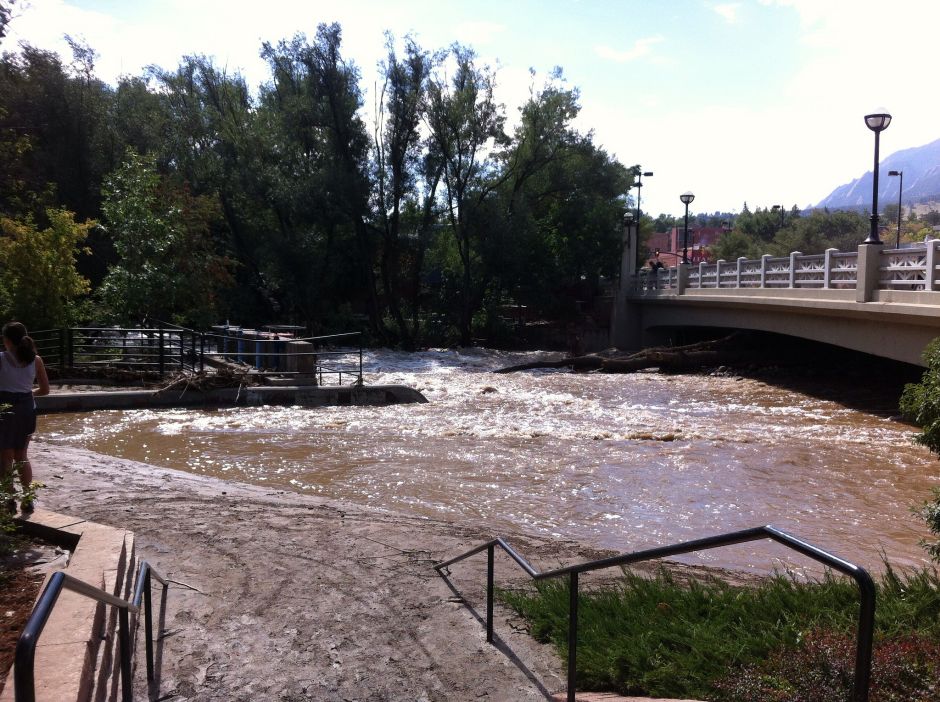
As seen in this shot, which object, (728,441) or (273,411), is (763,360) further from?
(273,411)

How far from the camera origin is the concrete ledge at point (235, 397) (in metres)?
16.4

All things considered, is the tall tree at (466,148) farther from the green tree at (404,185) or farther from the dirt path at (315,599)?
the dirt path at (315,599)

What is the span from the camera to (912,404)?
705 cm

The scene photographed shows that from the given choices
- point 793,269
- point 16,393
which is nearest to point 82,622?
point 16,393

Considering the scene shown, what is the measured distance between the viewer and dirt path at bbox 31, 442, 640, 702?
4387 mm

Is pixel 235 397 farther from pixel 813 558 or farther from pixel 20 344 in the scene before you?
pixel 813 558

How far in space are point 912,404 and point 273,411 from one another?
1361 centimetres

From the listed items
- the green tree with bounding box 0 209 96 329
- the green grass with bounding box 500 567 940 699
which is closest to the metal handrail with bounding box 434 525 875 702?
the green grass with bounding box 500 567 940 699

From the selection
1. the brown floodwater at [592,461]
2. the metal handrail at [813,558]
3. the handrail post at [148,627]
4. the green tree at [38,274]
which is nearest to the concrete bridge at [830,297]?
the brown floodwater at [592,461]

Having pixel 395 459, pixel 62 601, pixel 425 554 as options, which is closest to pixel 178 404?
pixel 395 459

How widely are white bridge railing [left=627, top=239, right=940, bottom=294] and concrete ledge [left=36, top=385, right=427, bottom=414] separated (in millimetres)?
11319

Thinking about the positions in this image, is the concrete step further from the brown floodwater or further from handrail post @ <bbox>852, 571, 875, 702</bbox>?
the brown floodwater

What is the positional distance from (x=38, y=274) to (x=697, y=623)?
18700mm

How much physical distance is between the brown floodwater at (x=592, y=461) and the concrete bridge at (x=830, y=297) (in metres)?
2.08
